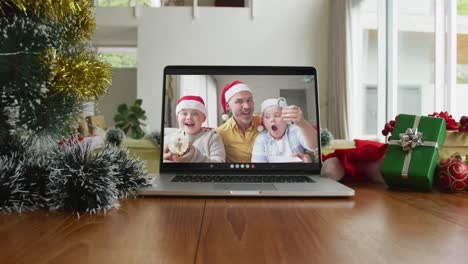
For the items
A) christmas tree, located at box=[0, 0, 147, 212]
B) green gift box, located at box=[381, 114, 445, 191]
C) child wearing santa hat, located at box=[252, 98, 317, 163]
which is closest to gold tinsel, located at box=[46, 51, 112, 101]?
christmas tree, located at box=[0, 0, 147, 212]

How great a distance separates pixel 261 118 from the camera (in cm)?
92

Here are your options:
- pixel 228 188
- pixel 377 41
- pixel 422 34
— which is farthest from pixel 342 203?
pixel 377 41

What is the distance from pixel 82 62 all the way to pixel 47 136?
5.0 inches

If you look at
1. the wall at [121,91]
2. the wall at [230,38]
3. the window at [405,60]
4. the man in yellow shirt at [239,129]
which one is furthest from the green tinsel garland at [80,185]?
the wall at [121,91]

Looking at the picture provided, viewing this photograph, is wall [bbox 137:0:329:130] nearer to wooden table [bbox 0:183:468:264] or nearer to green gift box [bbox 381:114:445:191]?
green gift box [bbox 381:114:445:191]

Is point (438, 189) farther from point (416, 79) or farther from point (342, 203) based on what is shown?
point (416, 79)

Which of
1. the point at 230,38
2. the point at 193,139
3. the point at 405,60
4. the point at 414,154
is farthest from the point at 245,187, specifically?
the point at 230,38

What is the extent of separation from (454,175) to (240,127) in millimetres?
398

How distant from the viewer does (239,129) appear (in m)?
0.91

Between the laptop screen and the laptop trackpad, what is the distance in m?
0.12

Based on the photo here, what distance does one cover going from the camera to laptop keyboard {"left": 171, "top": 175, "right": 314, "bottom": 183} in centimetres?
83

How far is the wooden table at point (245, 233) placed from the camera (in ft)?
1.25

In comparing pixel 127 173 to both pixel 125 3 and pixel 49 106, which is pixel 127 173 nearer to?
pixel 49 106

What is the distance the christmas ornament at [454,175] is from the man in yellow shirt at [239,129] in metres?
0.35
